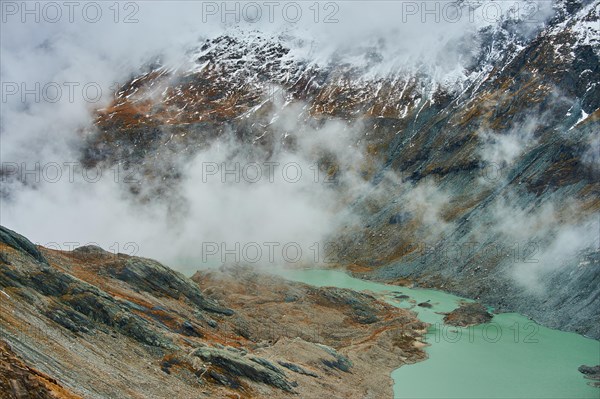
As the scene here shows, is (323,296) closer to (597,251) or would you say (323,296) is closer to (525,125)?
(597,251)

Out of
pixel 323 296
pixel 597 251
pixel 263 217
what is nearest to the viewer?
pixel 597 251

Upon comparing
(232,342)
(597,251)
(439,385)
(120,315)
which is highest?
(597,251)

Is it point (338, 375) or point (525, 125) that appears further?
point (525, 125)

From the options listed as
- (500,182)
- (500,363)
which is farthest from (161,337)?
(500,182)

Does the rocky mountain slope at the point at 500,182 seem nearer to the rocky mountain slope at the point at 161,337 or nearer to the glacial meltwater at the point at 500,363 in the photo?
the glacial meltwater at the point at 500,363

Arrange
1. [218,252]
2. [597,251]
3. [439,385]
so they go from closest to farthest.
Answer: [439,385], [597,251], [218,252]

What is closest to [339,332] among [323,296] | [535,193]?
[323,296]

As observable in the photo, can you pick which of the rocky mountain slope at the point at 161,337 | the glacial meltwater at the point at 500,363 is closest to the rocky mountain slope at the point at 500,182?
the glacial meltwater at the point at 500,363
